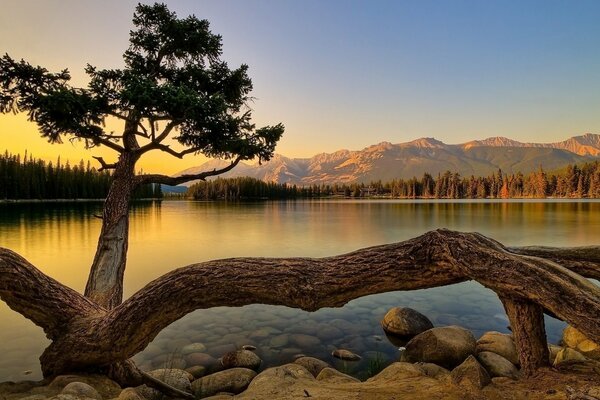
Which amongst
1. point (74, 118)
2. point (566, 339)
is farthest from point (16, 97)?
point (566, 339)

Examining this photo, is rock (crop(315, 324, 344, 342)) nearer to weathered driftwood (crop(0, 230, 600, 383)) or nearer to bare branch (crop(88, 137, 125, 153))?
weathered driftwood (crop(0, 230, 600, 383))

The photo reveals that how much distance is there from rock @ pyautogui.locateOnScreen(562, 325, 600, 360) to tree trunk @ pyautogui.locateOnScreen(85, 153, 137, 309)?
11703 mm

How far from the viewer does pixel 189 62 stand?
38.9 feet

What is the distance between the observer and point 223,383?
6.76 metres

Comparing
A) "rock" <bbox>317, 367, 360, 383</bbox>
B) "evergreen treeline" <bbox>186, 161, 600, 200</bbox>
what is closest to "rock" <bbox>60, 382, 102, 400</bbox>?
"rock" <bbox>317, 367, 360, 383</bbox>

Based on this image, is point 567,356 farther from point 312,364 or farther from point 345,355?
point 312,364

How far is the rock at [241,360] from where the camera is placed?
791cm

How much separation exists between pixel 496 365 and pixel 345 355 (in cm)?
328

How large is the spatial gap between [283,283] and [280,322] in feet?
20.0

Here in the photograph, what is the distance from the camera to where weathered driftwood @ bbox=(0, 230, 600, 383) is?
472cm

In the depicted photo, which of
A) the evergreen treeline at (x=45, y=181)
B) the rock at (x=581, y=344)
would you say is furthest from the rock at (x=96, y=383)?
the evergreen treeline at (x=45, y=181)

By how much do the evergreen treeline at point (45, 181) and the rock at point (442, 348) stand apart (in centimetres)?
9998

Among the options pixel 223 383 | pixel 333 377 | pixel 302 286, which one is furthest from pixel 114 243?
pixel 333 377

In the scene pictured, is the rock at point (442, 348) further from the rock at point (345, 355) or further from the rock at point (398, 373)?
the rock at point (398, 373)
